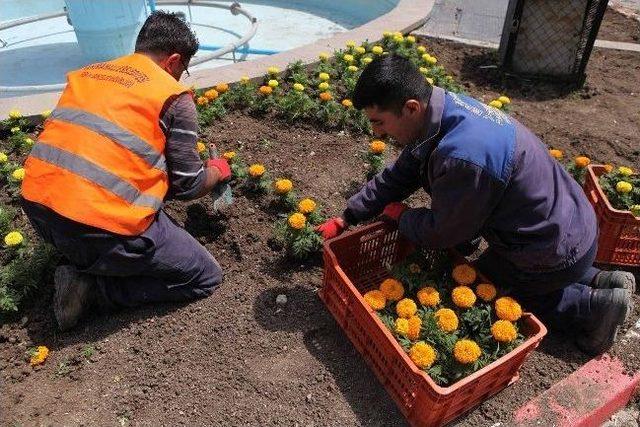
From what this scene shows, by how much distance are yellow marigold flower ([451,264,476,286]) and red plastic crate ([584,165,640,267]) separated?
1.02 meters

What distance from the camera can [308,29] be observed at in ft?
26.4

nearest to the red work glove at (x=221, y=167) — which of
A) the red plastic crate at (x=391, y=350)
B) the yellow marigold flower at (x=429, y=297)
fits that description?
the red plastic crate at (x=391, y=350)

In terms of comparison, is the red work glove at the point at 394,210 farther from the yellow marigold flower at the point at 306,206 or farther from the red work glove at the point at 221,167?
the red work glove at the point at 221,167

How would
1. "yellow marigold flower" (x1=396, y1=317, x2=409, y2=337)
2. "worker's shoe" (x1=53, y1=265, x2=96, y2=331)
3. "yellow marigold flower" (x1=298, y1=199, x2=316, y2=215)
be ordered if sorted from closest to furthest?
"yellow marigold flower" (x1=396, y1=317, x2=409, y2=337), "worker's shoe" (x1=53, y1=265, x2=96, y2=331), "yellow marigold flower" (x1=298, y1=199, x2=316, y2=215)

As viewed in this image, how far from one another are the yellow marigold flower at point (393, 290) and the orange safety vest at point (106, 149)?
49.1 inches

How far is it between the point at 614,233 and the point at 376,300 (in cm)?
156

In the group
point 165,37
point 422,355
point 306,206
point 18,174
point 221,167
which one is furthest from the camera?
point 18,174

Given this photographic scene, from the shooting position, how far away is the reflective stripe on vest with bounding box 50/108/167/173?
7.39 ft

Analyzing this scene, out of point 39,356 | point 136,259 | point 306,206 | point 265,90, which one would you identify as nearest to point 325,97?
point 265,90

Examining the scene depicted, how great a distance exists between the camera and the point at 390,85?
6.39ft

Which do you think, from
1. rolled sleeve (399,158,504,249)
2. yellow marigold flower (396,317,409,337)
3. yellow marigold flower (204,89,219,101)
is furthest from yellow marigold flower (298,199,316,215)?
yellow marigold flower (204,89,219,101)

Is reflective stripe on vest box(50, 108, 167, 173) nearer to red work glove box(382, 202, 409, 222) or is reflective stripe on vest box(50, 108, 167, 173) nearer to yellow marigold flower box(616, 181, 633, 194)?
red work glove box(382, 202, 409, 222)

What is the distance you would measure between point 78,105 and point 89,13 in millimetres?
4285

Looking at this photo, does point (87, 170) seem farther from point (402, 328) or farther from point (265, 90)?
point (265, 90)
